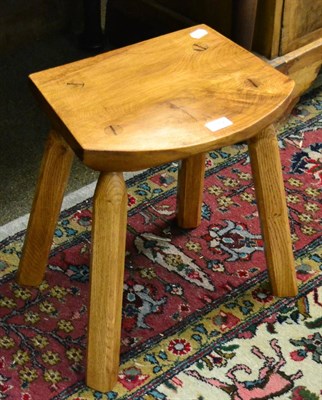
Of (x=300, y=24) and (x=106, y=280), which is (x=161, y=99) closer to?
(x=106, y=280)

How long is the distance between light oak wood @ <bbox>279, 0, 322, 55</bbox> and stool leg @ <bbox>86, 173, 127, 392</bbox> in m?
0.75

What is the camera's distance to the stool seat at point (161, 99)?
106 centimetres

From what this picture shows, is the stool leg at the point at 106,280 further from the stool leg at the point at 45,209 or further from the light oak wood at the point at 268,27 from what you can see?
the light oak wood at the point at 268,27

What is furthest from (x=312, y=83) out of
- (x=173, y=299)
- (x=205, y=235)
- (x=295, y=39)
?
(x=173, y=299)

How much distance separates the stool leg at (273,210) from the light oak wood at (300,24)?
54 centimetres

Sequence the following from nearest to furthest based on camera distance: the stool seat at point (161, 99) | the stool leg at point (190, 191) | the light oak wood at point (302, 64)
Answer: the stool seat at point (161, 99), the stool leg at point (190, 191), the light oak wood at point (302, 64)

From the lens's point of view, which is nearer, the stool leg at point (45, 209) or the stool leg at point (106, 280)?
the stool leg at point (106, 280)

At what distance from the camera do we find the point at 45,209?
1287mm

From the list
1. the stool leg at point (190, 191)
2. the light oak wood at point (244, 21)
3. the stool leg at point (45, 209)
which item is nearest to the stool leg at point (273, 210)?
the stool leg at point (190, 191)

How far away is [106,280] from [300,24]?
0.85 meters

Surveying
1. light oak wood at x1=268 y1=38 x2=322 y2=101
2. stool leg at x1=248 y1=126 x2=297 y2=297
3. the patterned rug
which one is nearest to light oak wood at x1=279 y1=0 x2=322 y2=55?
light oak wood at x1=268 y1=38 x2=322 y2=101

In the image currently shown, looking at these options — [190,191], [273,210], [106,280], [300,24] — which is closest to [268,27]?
[300,24]

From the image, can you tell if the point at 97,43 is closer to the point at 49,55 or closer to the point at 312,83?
the point at 49,55

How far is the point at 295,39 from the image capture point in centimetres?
172
